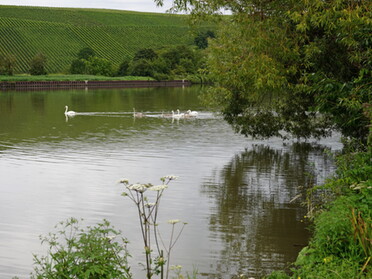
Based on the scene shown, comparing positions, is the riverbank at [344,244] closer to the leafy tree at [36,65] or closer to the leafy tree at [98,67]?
the leafy tree at [36,65]

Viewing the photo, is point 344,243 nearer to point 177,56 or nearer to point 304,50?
point 304,50

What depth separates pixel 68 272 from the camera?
287 inches

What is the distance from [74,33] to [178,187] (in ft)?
449

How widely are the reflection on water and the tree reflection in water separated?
0.02 metres

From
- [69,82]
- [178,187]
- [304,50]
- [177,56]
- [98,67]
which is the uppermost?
[177,56]

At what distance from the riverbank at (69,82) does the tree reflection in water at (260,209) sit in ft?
231

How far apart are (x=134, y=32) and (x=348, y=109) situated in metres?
153

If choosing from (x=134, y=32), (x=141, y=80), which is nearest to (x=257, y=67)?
(x=141, y=80)

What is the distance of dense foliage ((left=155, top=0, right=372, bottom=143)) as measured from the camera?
14.1 m

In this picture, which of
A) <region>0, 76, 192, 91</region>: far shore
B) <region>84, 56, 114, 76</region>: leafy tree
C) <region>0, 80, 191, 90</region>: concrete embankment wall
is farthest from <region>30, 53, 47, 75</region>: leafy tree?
<region>84, 56, 114, 76</region>: leafy tree

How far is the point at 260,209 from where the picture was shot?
15.4 meters

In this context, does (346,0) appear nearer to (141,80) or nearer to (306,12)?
(306,12)

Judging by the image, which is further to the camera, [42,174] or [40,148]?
[40,148]

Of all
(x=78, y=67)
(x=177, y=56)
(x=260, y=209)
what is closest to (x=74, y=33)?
(x=78, y=67)
